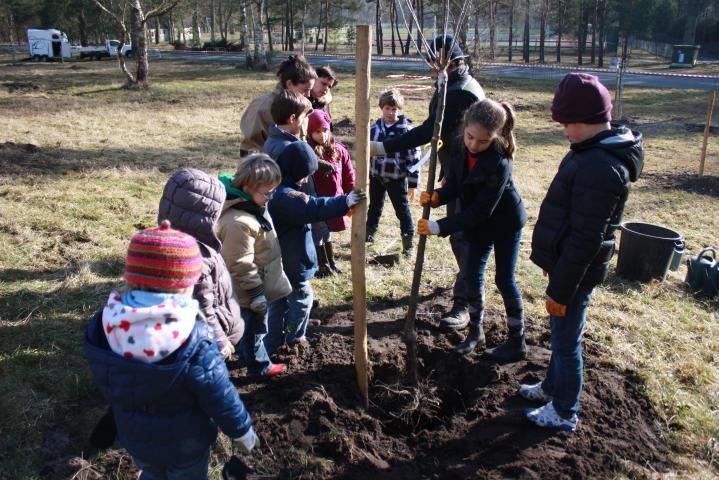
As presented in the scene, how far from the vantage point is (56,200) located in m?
6.50

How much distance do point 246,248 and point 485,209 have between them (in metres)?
1.42

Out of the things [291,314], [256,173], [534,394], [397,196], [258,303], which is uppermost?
[256,173]

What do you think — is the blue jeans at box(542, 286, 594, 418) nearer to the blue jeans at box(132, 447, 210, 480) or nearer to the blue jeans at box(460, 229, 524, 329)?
the blue jeans at box(460, 229, 524, 329)

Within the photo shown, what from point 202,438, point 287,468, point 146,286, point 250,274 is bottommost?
point 287,468

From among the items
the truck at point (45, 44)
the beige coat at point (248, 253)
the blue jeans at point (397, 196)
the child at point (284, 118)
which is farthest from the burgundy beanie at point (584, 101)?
the truck at point (45, 44)

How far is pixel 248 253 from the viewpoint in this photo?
2.96 metres

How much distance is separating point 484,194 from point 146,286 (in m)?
2.08

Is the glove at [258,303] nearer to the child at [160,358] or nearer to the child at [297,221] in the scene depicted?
the child at [297,221]

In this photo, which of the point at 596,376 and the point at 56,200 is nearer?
the point at 596,376

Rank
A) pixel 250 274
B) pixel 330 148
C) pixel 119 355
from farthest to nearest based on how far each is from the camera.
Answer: pixel 330 148 → pixel 250 274 → pixel 119 355

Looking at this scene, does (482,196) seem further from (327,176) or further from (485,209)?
(327,176)

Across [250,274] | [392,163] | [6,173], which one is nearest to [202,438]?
[250,274]

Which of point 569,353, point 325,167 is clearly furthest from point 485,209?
point 325,167

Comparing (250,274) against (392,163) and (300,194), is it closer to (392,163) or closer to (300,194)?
(300,194)
